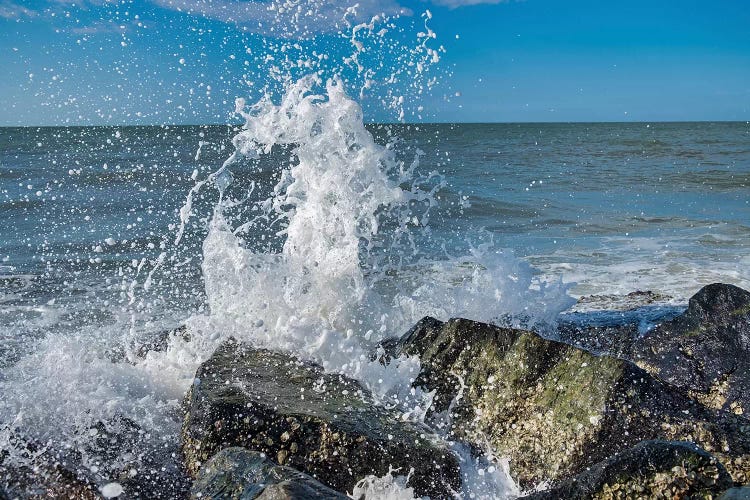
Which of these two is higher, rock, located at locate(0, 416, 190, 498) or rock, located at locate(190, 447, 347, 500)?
rock, located at locate(190, 447, 347, 500)

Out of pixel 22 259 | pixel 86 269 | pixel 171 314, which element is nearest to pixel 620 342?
pixel 171 314

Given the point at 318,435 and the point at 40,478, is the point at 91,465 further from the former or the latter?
the point at 318,435

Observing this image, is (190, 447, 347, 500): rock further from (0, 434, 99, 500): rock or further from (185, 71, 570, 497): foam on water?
(185, 71, 570, 497): foam on water

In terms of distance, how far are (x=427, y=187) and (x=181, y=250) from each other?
32.0 ft

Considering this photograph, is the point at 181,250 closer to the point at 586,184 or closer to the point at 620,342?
the point at 620,342

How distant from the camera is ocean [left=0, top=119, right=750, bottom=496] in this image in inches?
158

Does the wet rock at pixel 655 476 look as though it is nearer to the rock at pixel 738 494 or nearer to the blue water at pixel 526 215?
the rock at pixel 738 494

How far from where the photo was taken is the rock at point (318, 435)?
286 centimetres

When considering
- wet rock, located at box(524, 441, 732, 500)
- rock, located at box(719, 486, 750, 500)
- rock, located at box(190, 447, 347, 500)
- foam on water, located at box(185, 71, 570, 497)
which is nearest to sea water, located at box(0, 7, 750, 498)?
foam on water, located at box(185, 71, 570, 497)

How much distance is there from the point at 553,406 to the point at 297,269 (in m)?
2.57

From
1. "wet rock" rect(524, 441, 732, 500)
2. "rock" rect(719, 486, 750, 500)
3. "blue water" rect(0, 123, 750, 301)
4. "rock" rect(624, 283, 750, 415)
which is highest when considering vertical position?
"rock" rect(719, 486, 750, 500)

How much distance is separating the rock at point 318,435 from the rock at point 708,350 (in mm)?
1774

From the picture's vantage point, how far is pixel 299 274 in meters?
5.15

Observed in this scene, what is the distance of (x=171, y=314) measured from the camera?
6414 mm
